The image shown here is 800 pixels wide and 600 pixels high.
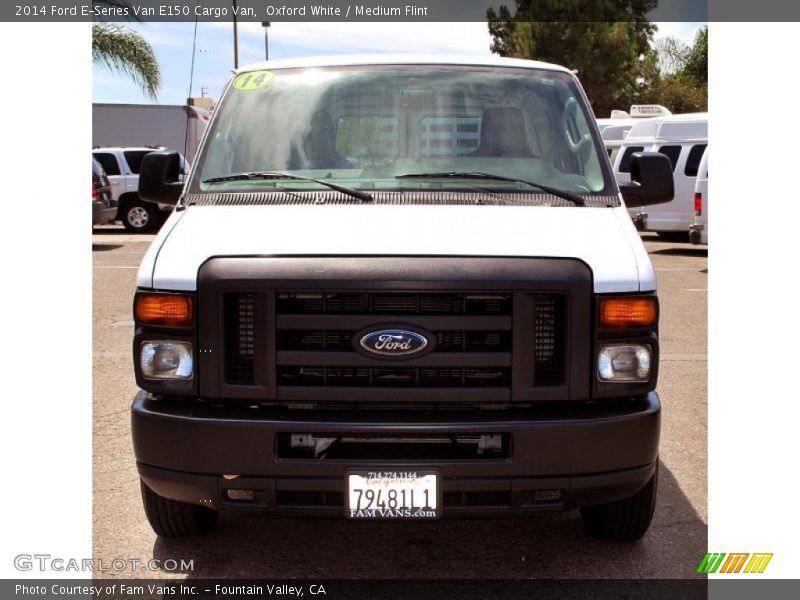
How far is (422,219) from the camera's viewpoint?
4.45m

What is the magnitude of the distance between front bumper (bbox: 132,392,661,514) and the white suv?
20.1 m

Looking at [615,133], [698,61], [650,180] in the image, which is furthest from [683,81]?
[650,180]

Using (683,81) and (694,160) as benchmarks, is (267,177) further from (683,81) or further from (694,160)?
(683,81)

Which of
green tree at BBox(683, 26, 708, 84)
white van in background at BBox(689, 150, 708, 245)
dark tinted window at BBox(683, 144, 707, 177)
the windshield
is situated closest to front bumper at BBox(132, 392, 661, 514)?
the windshield

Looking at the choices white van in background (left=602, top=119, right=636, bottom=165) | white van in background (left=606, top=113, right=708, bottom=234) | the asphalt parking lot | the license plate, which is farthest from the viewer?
white van in background (left=602, top=119, right=636, bottom=165)

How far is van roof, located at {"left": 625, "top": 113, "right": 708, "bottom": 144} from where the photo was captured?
21.5 metres

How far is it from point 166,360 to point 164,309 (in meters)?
0.19

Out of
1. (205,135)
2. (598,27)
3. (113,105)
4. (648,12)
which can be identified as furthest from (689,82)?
(205,135)

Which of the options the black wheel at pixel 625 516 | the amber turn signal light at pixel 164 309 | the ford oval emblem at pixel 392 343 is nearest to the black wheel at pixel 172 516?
the amber turn signal light at pixel 164 309

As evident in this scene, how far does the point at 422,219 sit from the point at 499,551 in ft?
4.88

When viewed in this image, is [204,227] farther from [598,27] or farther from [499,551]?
[598,27]

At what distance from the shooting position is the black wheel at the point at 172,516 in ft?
15.3

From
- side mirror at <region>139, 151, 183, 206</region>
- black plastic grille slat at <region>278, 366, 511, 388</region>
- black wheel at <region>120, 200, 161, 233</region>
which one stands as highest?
side mirror at <region>139, 151, 183, 206</region>

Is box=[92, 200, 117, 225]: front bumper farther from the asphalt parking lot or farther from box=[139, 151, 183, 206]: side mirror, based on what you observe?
box=[139, 151, 183, 206]: side mirror
